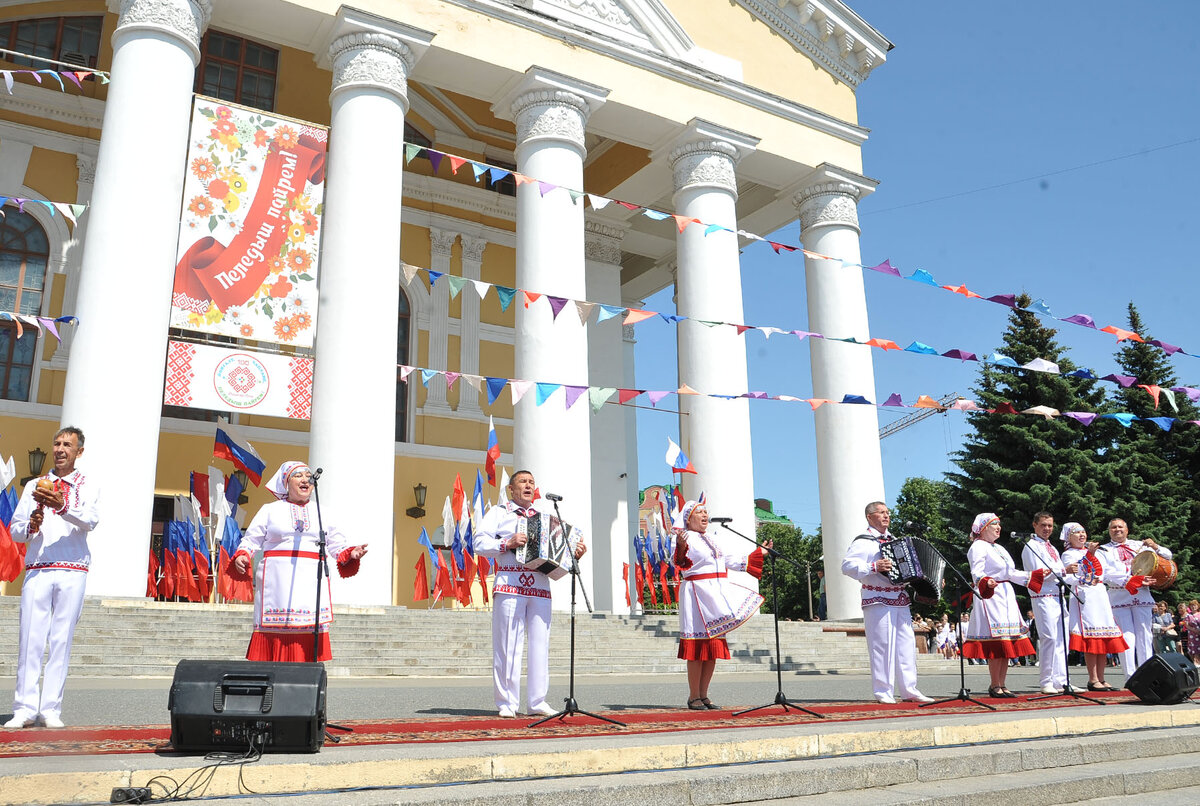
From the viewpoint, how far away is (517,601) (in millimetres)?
7984

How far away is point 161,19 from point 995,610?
45.4 ft

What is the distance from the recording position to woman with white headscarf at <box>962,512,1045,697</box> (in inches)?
406

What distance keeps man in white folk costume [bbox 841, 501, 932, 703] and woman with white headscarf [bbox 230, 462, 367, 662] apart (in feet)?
15.7

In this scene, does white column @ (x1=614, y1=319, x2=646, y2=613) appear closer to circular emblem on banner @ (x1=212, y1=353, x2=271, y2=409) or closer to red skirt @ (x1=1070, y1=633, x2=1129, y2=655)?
circular emblem on banner @ (x1=212, y1=353, x2=271, y2=409)

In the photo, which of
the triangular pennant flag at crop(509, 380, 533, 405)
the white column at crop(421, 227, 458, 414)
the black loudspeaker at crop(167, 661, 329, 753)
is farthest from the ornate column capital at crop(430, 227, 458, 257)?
the black loudspeaker at crop(167, 661, 329, 753)

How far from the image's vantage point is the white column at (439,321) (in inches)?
915

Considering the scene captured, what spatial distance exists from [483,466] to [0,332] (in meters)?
10.1

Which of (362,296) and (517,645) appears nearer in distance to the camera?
(517,645)

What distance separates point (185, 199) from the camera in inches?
587

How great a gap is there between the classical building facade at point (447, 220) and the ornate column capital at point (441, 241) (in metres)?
0.08

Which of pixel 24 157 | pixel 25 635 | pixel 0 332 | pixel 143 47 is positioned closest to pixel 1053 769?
pixel 25 635

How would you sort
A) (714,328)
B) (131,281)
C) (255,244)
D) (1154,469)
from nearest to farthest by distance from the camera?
(131,281)
(255,244)
(714,328)
(1154,469)

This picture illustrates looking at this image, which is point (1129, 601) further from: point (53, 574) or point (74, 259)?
point (74, 259)

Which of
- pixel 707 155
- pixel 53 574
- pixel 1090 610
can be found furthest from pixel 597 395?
pixel 53 574
